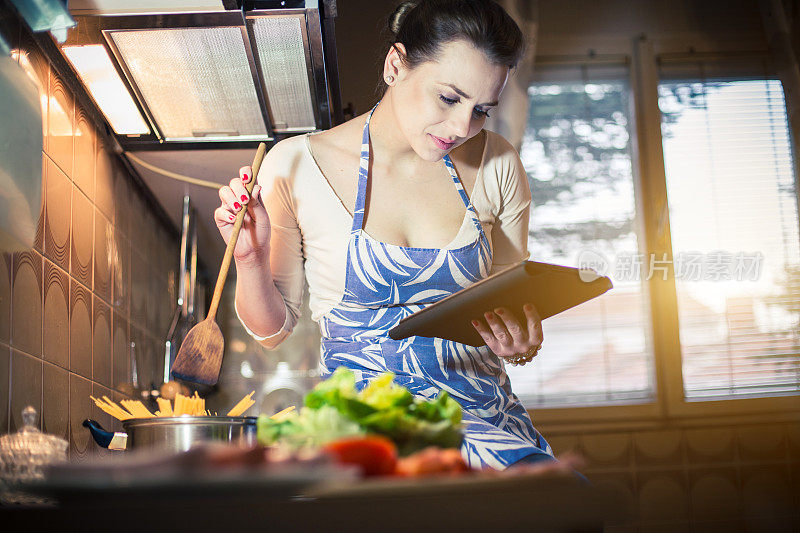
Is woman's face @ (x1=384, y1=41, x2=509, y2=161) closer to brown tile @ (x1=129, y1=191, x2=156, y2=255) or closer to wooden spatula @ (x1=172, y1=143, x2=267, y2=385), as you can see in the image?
wooden spatula @ (x1=172, y1=143, x2=267, y2=385)

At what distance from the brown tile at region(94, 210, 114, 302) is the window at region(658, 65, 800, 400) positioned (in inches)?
80.4

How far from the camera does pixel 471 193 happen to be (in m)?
1.29

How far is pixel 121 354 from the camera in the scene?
5.38ft

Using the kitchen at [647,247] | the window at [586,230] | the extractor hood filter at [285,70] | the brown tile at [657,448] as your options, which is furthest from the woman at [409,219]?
the brown tile at [657,448]

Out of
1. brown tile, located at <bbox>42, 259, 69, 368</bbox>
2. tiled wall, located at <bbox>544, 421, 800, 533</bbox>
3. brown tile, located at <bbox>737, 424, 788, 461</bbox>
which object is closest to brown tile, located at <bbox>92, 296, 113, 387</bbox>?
brown tile, located at <bbox>42, 259, 69, 368</bbox>

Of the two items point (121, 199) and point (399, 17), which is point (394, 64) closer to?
point (399, 17)

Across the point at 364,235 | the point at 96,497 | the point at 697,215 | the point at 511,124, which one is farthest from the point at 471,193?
the point at 697,215

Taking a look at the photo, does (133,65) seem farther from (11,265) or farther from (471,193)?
(471,193)

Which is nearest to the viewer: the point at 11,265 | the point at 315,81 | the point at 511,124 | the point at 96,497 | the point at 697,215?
the point at 96,497

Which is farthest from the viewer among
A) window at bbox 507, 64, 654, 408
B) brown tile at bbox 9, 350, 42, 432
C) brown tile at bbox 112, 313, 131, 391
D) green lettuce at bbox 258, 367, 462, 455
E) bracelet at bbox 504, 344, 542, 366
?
window at bbox 507, 64, 654, 408

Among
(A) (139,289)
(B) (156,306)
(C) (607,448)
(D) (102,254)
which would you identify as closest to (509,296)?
(D) (102,254)

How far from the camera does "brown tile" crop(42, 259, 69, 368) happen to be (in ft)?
3.77

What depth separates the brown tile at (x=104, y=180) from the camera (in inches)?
58.5

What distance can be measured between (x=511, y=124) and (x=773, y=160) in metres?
1.09
